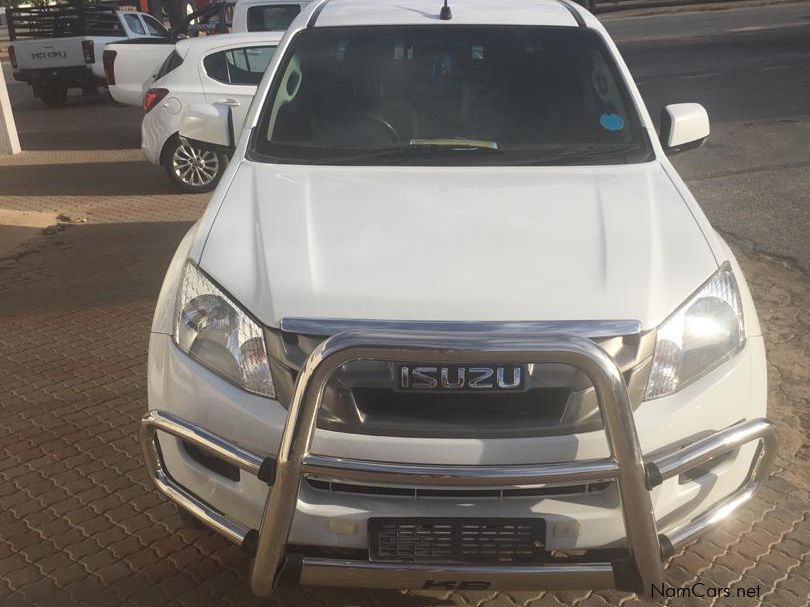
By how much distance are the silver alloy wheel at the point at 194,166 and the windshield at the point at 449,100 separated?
19.1 feet

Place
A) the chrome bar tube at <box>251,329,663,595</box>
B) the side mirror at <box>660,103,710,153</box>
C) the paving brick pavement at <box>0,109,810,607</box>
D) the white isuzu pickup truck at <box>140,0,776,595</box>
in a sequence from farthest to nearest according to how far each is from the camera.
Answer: the side mirror at <box>660,103,710,153</box>, the paving brick pavement at <box>0,109,810,607</box>, the white isuzu pickup truck at <box>140,0,776,595</box>, the chrome bar tube at <box>251,329,663,595</box>

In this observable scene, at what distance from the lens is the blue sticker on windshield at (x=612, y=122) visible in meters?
3.93

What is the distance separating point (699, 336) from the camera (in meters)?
2.75

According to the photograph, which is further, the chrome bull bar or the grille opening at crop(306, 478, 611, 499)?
the grille opening at crop(306, 478, 611, 499)

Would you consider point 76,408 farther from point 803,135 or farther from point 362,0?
point 803,135

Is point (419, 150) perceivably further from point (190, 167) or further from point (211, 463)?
point (190, 167)

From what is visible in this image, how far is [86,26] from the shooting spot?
62.5ft

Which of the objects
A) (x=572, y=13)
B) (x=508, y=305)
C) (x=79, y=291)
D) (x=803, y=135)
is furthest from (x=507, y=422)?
(x=803, y=135)

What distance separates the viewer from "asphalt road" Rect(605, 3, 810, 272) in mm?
7867

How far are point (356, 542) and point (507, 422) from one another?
0.51m

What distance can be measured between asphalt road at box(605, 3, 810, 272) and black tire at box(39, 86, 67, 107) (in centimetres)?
1103

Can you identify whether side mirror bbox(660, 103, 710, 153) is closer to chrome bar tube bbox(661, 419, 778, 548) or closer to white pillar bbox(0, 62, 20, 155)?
chrome bar tube bbox(661, 419, 778, 548)

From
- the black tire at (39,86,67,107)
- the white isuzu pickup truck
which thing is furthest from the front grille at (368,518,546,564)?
the black tire at (39,86,67,107)

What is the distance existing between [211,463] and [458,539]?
0.78 meters
